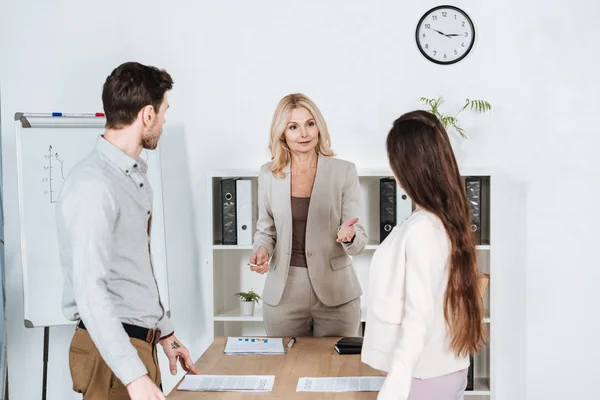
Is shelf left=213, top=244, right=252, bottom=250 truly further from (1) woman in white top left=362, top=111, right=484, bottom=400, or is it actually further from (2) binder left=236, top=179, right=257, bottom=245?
(1) woman in white top left=362, top=111, right=484, bottom=400

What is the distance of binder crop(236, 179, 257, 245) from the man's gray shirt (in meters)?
1.57

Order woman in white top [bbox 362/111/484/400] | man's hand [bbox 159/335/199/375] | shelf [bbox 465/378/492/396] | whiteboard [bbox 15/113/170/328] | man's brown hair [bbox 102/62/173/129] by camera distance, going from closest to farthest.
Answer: woman in white top [bbox 362/111/484/400] < man's brown hair [bbox 102/62/173/129] < man's hand [bbox 159/335/199/375] < whiteboard [bbox 15/113/170/328] < shelf [bbox 465/378/492/396]

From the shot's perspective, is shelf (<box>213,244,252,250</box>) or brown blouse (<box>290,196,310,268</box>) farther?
shelf (<box>213,244,252,250</box>)

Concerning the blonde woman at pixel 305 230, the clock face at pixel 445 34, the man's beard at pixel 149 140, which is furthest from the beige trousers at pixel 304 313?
the clock face at pixel 445 34

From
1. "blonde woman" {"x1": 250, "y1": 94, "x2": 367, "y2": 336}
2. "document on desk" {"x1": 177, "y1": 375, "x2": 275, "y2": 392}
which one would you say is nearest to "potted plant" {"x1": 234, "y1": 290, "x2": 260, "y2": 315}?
"blonde woman" {"x1": 250, "y1": 94, "x2": 367, "y2": 336}

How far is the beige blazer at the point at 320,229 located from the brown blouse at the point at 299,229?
0.03 meters

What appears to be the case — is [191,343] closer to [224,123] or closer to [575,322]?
[224,123]

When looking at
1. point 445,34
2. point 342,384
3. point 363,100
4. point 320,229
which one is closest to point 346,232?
point 320,229

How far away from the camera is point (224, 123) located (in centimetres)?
378

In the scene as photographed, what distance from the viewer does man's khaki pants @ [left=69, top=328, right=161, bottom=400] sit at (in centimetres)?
177

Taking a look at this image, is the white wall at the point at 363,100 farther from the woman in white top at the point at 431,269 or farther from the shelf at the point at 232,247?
the woman in white top at the point at 431,269

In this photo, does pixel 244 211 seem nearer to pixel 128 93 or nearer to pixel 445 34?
pixel 445 34

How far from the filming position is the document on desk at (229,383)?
187 cm

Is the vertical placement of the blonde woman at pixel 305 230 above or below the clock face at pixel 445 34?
below
